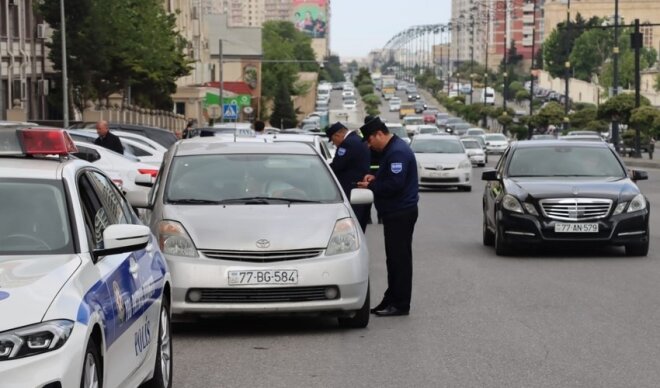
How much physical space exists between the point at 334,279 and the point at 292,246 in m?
0.40

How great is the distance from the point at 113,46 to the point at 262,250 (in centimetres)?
4792

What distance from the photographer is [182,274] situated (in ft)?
37.5

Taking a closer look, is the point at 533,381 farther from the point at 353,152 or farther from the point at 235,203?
the point at 353,152

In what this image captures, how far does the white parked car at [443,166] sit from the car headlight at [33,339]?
109 ft

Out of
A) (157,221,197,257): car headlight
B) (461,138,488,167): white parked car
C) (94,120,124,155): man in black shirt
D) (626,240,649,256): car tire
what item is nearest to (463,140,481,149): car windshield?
(461,138,488,167): white parked car

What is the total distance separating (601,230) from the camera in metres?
18.2

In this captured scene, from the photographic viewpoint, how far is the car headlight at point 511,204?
18.5 m

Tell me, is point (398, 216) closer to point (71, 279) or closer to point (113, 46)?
point (71, 279)

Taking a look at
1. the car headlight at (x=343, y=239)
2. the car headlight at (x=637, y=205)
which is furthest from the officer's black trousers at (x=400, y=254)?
the car headlight at (x=637, y=205)

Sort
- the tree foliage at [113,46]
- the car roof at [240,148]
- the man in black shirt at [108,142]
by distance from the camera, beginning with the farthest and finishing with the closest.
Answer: the tree foliage at [113,46] → the man in black shirt at [108,142] → the car roof at [240,148]

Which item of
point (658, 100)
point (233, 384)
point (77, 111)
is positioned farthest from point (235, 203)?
point (658, 100)

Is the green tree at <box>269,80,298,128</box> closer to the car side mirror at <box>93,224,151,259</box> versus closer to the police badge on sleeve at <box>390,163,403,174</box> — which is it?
the police badge on sleeve at <box>390,163,403,174</box>

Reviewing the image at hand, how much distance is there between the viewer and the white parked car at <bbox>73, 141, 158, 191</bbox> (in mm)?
25547

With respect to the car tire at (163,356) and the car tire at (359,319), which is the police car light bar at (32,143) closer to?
the car tire at (163,356)
